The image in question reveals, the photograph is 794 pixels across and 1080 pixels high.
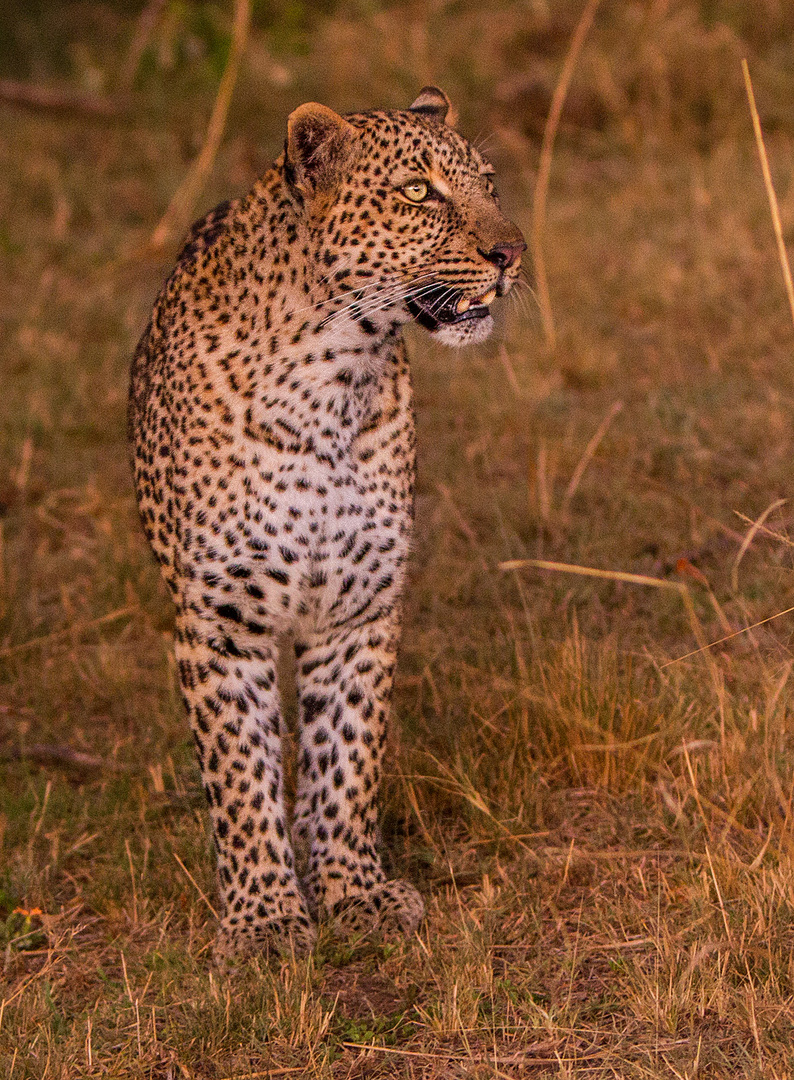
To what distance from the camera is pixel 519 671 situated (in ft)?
15.4

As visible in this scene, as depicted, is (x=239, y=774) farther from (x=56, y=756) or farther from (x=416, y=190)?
(x=416, y=190)

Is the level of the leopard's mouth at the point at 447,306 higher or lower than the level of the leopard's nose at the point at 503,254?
lower

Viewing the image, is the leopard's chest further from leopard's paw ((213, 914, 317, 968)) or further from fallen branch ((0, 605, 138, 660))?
fallen branch ((0, 605, 138, 660))

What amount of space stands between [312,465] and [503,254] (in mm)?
703

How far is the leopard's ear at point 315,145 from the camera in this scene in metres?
3.82

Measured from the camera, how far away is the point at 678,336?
748cm

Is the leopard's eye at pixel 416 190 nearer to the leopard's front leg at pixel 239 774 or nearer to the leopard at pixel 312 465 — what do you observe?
the leopard at pixel 312 465

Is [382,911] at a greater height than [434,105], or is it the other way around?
[434,105]

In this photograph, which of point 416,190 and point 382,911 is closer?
point 416,190

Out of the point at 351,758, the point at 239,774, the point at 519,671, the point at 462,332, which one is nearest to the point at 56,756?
the point at 239,774

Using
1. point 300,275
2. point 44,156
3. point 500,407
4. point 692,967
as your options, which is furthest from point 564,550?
point 44,156

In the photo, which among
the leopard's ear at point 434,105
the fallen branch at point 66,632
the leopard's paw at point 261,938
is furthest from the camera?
the fallen branch at point 66,632

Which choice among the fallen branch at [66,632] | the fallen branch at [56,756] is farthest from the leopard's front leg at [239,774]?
the fallen branch at [66,632]

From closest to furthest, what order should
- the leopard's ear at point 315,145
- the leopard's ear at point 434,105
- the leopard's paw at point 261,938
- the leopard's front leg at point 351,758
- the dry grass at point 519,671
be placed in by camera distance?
1. the dry grass at point 519,671
2. the leopard's ear at point 315,145
3. the leopard's paw at point 261,938
4. the leopard's front leg at point 351,758
5. the leopard's ear at point 434,105
